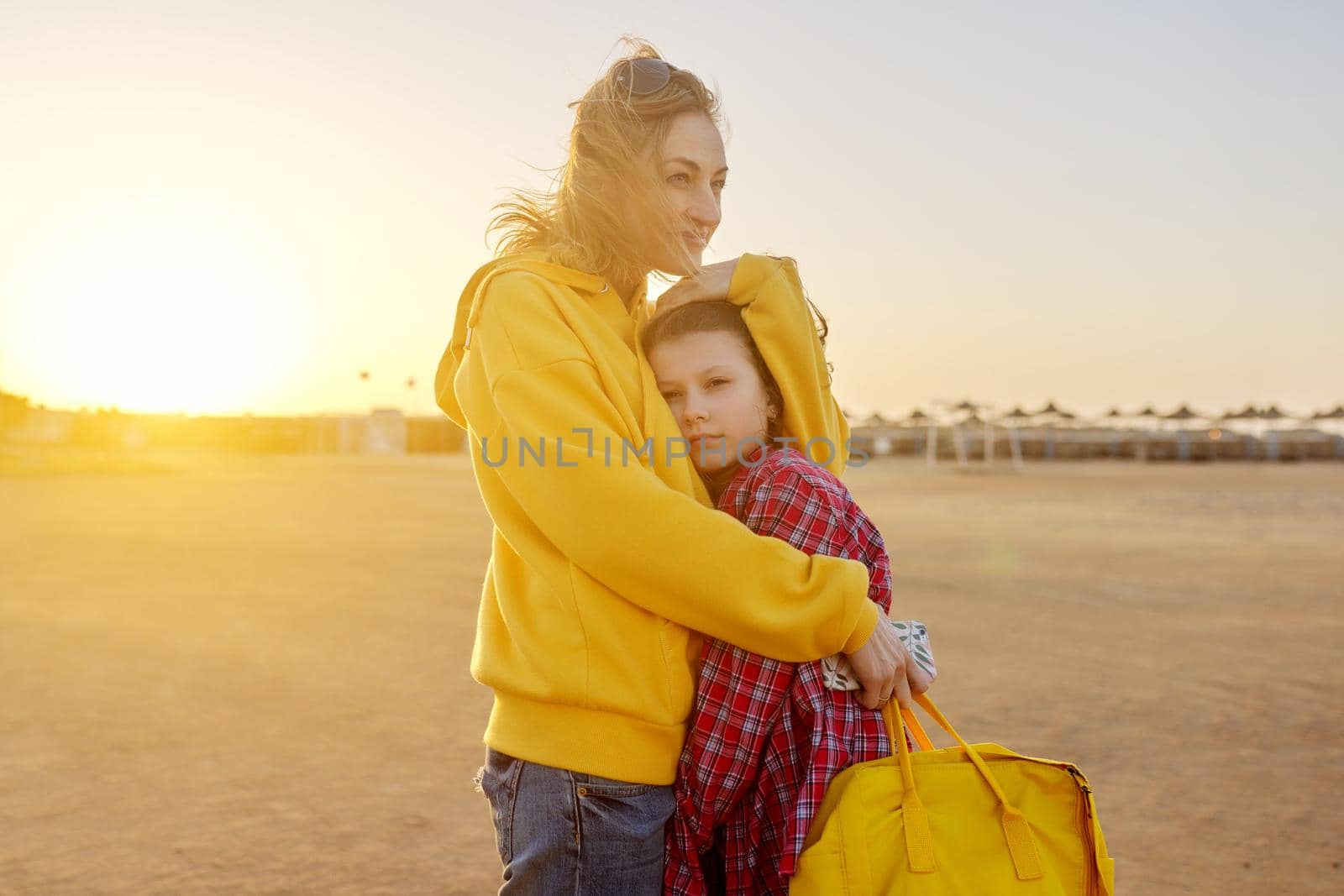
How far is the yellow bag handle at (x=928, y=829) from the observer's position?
1601 mm

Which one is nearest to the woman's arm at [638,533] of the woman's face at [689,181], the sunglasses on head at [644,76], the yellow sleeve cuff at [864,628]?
the yellow sleeve cuff at [864,628]

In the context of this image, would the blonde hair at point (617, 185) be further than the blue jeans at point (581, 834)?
Yes

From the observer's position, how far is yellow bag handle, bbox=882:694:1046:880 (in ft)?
5.25

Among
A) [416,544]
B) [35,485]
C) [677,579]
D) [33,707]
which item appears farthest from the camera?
[35,485]

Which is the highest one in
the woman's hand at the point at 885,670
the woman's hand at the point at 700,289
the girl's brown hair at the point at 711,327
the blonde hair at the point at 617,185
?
the blonde hair at the point at 617,185

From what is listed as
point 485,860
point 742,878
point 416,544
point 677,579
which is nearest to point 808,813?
point 742,878

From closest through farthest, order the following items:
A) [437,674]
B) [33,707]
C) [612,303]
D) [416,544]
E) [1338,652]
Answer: [612,303] → [33,707] → [437,674] → [1338,652] → [416,544]

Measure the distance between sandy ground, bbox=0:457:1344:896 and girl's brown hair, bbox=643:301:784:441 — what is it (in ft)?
7.56

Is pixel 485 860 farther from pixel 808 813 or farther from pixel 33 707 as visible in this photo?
pixel 33 707

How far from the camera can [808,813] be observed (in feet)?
5.35

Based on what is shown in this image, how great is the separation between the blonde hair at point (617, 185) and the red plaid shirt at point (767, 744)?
19.2 inches

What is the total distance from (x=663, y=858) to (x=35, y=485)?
85.0 feet

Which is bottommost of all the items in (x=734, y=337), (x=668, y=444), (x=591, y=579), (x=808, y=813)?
(x=808, y=813)

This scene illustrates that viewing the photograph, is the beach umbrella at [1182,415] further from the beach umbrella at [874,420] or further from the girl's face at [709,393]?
the girl's face at [709,393]
